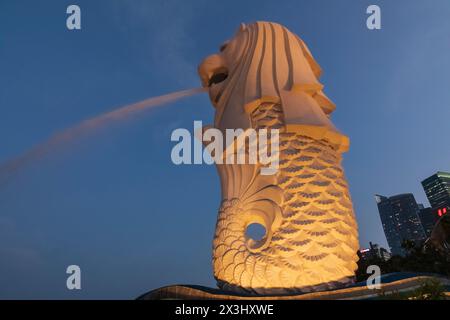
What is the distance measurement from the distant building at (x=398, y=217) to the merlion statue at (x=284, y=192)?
107 metres

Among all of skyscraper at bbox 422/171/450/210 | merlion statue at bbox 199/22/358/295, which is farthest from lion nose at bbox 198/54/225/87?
skyscraper at bbox 422/171/450/210

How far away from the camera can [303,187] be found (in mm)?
9312

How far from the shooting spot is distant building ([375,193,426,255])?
106500 millimetres

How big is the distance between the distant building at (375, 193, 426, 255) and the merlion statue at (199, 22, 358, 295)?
107 meters

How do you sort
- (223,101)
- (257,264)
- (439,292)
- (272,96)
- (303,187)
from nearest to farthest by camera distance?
(439,292)
(257,264)
(303,187)
(272,96)
(223,101)

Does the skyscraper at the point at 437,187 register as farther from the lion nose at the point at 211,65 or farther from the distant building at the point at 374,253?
the lion nose at the point at 211,65

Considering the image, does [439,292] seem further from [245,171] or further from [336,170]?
[245,171]

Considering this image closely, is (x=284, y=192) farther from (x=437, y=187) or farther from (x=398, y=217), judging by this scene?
(x=437, y=187)

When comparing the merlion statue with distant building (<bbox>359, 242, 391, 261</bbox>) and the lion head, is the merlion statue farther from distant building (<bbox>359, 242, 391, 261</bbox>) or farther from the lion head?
distant building (<bbox>359, 242, 391, 261</bbox>)

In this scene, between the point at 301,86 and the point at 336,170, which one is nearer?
the point at 336,170
